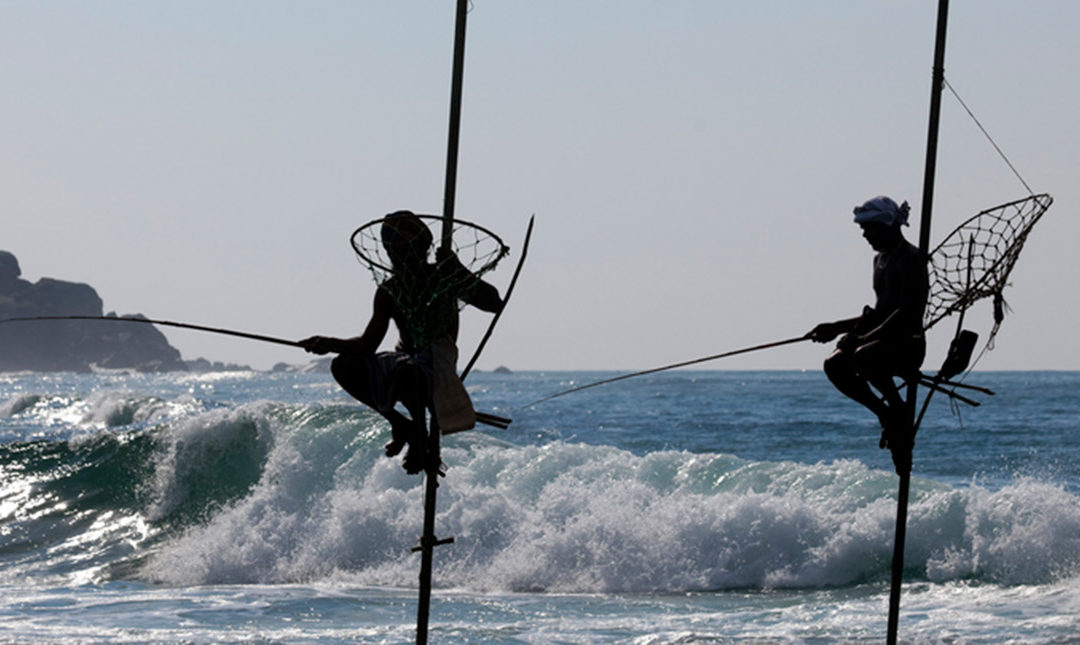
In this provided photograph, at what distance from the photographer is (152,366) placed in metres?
149

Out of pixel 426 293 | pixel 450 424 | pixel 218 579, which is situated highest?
pixel 426 293

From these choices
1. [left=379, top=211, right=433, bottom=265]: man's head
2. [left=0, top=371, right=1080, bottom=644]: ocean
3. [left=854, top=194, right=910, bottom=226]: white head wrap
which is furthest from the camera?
[left=0, top=371, right=1080, bottom=644]: ocean

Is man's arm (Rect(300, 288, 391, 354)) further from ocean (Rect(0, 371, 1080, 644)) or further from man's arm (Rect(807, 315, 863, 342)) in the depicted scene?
ocean (Rect(0, 371, 1080, 644))

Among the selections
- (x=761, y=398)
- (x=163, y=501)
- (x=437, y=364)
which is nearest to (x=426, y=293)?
(x=437, y=364)

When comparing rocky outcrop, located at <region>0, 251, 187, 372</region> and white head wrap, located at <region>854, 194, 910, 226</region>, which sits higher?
rocky outcrop, located at <region>0, 251, 187, 372</region>

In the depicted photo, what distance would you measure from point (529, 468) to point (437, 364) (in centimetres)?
1191

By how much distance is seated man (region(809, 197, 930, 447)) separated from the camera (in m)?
6.73

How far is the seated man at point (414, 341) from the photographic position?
6.33m

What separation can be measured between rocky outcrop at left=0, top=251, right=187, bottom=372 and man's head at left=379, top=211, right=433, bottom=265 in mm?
137658

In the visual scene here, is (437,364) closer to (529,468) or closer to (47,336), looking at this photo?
(529,468)

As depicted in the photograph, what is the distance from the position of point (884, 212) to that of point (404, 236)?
2264 mm

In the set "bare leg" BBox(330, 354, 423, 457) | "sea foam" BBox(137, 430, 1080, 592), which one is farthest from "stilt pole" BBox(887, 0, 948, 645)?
"sea foam" BBox(137, 430, 1080, 592)

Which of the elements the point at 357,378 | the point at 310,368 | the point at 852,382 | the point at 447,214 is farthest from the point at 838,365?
the point at 310,368

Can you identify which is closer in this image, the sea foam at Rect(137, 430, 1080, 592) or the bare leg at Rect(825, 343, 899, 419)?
the bare leg at Rect(825, 343, 899, 419)
